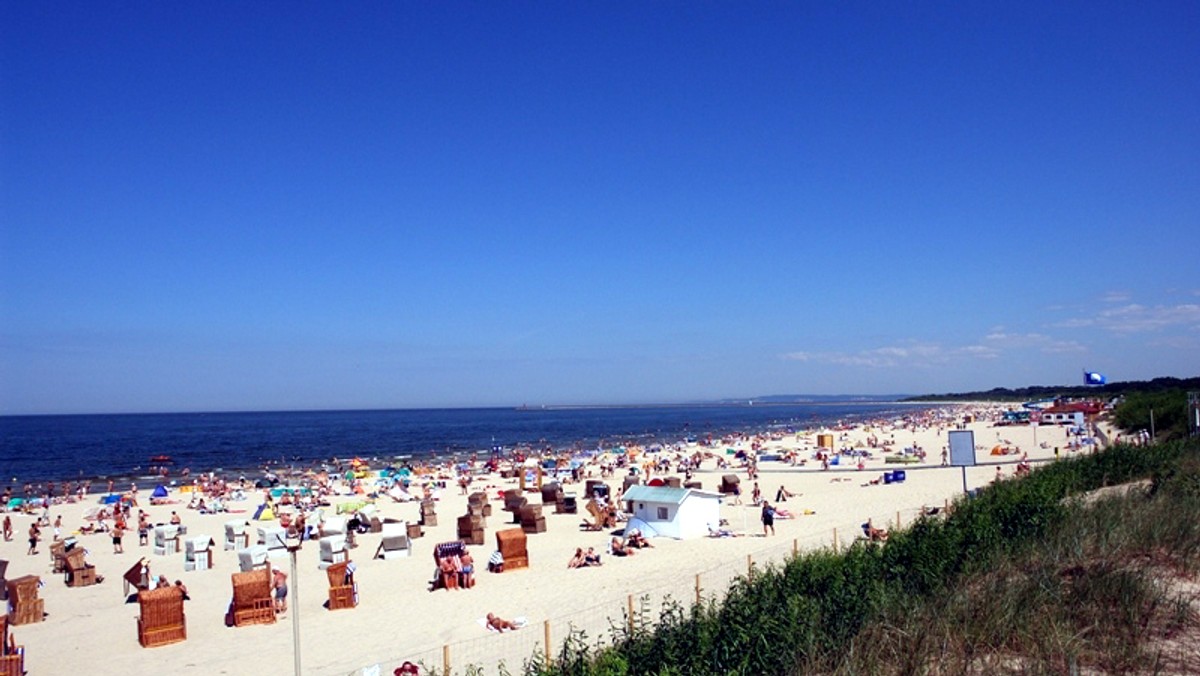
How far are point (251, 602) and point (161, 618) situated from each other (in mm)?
1505

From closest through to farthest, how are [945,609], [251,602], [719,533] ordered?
[945,609]
[251,602]
[719,533]

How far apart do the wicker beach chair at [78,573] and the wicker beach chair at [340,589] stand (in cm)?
760

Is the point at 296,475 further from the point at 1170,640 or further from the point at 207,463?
the point at 1170,640

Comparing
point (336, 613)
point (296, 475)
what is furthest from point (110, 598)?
point (296, 475)

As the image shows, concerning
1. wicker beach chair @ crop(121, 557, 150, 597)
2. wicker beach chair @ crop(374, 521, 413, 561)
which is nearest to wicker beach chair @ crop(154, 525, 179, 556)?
wicker beach chair @ crop(121, 557, 150, 597)

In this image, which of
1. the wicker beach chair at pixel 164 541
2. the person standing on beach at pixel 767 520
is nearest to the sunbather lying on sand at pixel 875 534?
the person standing on beach at pixel 767 520

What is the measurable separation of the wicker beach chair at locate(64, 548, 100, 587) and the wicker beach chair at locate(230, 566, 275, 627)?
22.7 feet

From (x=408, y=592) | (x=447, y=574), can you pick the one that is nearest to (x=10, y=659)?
(x=408, y=592)

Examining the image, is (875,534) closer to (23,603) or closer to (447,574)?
(447,574)

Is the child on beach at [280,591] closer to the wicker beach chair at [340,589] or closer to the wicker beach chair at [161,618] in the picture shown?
the wicker beach chair at [340,589]

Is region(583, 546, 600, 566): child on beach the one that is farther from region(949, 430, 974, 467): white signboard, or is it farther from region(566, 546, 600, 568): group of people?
region(949, 430, 974, 467): white signboard

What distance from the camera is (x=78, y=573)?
19516 millimetres

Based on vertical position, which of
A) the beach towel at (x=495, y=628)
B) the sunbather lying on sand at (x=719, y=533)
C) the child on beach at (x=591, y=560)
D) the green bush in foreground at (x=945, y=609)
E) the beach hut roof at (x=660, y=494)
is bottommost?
the sunbather lying on sand at (x=719, y=533)

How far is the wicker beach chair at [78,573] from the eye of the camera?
1952 centimetres
